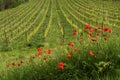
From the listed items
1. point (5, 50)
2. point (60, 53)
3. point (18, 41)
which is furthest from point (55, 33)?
point (60, 53)

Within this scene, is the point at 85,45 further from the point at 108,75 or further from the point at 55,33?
the point at 55,33

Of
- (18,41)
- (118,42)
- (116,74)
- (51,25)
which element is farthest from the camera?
(51,25)

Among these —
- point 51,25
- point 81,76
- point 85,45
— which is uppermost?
point 85,45

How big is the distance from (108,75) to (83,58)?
798 mm

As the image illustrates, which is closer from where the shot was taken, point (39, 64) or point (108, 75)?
point (108, 75)

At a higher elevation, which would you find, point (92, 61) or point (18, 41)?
point (92, 61)

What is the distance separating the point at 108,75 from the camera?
6.46 metres

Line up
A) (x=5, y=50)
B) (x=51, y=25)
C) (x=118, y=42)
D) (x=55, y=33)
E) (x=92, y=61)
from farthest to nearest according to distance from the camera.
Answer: (x=51, y=25)
(x=55, y=33)
(x=5, y=50)
(x=118, y=42)
(x=92, y=61)

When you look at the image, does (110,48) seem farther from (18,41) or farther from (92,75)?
(18,41)

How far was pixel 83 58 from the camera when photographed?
274 inches

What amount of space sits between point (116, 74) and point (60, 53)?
1686 mm

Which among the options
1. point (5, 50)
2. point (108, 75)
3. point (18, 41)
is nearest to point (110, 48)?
point (108, 75)

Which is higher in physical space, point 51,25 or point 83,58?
point 83,58

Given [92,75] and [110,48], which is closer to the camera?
[92,75]
